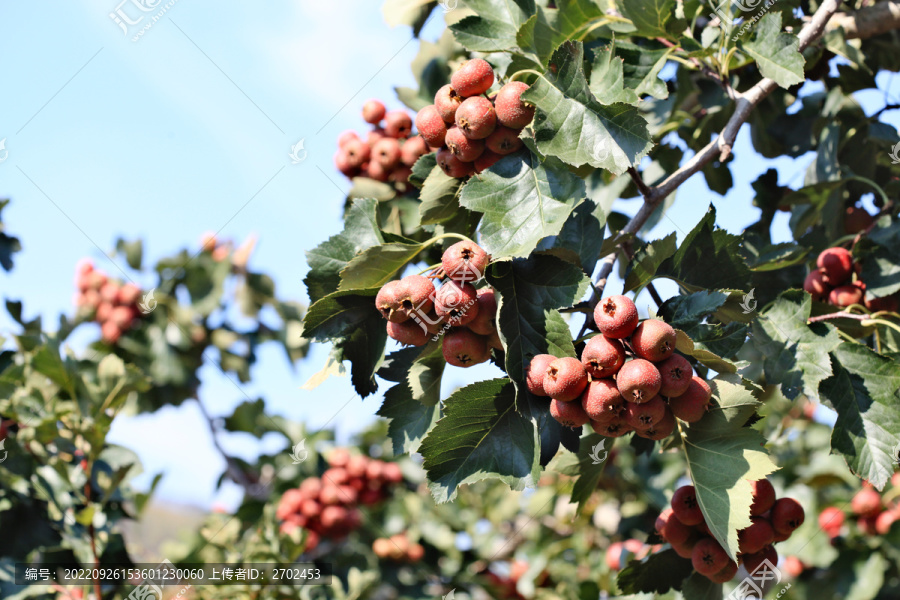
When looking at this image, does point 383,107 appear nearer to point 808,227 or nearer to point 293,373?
point 808,227

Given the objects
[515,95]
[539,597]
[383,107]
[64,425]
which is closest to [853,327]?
[515,95]

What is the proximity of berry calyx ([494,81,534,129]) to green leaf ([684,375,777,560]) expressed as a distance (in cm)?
75

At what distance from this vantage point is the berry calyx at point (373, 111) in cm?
248

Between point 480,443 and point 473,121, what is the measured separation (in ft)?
2.43

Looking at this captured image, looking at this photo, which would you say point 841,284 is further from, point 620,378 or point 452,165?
point 452,165

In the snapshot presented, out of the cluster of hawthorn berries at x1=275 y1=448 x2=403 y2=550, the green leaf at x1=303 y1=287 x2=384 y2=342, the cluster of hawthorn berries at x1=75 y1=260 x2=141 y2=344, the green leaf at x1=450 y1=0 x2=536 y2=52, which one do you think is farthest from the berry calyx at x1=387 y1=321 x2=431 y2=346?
the cluster of hawthorn berries at x1=75 y1=260 x2=141 y2=344

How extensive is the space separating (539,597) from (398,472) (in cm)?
143

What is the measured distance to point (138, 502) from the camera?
3027mm

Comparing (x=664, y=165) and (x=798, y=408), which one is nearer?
(x=664, y=165)

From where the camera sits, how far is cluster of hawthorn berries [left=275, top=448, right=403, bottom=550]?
15.1 ft

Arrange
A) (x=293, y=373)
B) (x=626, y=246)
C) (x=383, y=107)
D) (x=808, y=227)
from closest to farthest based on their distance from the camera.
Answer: (x=626, y=246)
(x=383, y=107)
(x=808, y=227)
(x=293, y=373)

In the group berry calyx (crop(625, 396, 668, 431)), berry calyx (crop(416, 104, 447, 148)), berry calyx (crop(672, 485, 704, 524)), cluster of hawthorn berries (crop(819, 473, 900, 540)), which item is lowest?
cluster of hawthorn berries (crop(819, 473, 900, 540))

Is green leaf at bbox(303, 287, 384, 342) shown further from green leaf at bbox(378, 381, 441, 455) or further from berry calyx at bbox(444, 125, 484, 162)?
berry calyx at bbox(444, 125, 484, 162)

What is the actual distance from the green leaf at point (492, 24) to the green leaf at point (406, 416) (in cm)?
96
